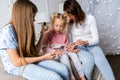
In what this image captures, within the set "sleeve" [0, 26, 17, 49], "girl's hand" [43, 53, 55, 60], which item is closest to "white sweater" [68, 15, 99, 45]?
"girl's hand" [43, 53, 55, 60]

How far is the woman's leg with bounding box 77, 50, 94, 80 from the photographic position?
6.55 feet

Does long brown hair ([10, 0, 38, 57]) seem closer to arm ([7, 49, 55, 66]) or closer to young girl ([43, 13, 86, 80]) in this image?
arm ([7, 49, 55, 66])

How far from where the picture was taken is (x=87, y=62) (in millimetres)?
2006

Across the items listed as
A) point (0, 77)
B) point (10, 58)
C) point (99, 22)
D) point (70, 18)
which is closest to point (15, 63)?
point (10, 58)

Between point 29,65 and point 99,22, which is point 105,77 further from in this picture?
point 99,22

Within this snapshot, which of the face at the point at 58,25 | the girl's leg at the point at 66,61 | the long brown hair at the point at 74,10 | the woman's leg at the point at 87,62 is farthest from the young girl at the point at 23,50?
the long brown hair at the point at 74,10

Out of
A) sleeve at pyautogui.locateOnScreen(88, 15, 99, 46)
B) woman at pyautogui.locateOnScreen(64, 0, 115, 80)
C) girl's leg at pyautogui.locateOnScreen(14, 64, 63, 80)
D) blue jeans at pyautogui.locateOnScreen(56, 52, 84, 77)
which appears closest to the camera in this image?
girl's leg at pyautogui.locateOnScreen(14, 64, 63, 80)

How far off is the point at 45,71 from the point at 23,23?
40 centimetres

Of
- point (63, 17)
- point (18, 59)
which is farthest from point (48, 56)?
point (63, 17)

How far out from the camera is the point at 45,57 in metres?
1.84

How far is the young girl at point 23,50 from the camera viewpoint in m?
1.71

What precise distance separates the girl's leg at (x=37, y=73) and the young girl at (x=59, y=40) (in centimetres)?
29

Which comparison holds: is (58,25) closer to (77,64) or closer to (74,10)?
(74,10)

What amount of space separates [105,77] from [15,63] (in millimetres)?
848
